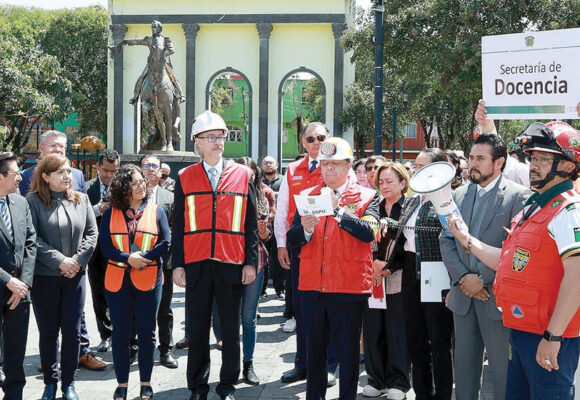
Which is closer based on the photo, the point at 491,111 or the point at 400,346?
the point at 491,111

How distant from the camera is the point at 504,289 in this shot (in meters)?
3.86

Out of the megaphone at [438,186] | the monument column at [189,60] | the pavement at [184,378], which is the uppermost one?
the monument column at [189,60]

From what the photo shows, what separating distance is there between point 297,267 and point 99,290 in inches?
101

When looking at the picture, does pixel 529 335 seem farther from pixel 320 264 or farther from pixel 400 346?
pixel 400 346

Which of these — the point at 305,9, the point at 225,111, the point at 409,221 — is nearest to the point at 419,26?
Answer: the point at 409,221

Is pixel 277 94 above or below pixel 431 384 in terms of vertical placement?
above

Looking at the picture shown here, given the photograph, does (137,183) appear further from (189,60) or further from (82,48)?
(82,48)

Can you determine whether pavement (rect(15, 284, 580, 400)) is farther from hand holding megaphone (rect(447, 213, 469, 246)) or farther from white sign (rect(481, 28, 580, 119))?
white sign (rect(481, 28, 580, 119))

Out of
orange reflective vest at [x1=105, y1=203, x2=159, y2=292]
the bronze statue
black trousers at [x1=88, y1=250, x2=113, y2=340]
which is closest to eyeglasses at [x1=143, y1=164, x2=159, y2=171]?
black trousers at [x1=88, y1=250, x2=113, y2=340]

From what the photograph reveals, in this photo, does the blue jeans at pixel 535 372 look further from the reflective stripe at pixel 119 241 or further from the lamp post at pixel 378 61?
the lamp post at pixel 378 61

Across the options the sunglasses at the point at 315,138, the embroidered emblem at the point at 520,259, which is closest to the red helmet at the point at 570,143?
the embroidered emblem at the point at 520,259

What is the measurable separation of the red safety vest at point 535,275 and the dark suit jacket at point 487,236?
0.73 meters

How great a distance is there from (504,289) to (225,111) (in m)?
69.8

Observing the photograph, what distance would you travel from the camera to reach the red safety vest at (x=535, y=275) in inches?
143
